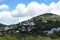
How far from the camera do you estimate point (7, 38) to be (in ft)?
313

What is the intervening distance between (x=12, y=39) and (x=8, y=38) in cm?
268

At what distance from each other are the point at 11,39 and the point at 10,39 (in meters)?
1.66

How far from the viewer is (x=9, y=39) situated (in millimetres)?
93500

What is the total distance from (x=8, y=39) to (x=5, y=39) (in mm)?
1407

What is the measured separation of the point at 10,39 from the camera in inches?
3666

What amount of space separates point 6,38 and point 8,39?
1.65 metres

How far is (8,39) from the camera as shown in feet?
308

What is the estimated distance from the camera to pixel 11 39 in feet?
311

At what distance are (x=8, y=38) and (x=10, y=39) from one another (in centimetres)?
168

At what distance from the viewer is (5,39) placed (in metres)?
93.8

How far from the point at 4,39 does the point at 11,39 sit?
12.1ft

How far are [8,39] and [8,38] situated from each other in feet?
2.31

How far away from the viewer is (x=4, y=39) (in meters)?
92.8

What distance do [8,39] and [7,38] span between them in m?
1.66
